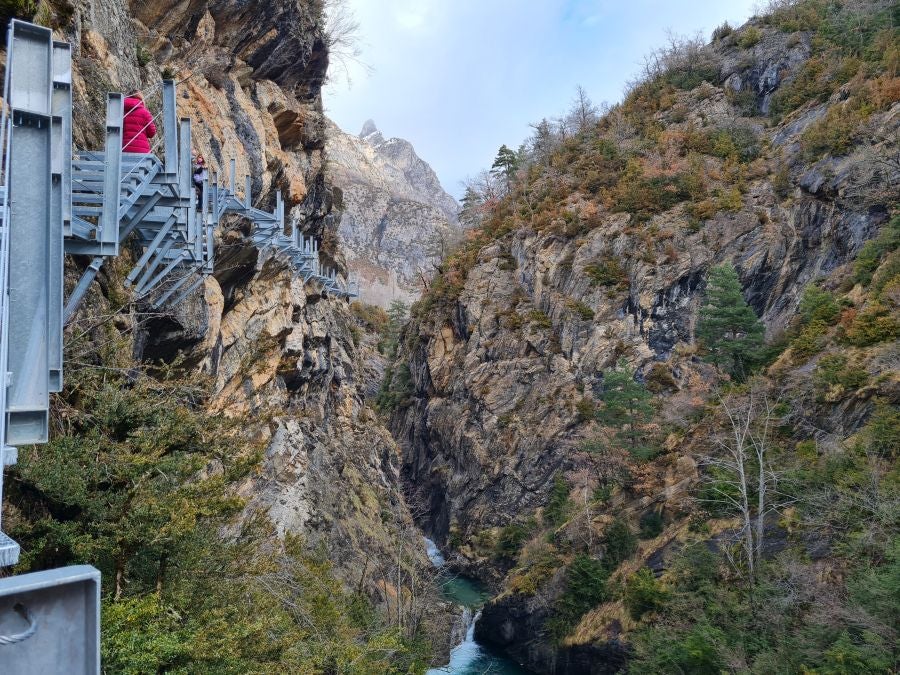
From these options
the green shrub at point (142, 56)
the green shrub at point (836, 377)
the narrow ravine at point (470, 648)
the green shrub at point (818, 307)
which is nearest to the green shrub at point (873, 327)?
the green shrub at point (836, 377)

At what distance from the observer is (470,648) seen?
98.6ft

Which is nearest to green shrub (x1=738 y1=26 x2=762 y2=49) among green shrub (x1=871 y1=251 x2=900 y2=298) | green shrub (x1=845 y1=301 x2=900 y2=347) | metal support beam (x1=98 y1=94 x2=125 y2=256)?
green shrub (x1=871 y1=251 x2=900 y2=298)

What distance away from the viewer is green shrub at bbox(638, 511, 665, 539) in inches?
945

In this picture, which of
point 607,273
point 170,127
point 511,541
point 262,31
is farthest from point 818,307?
point 170,127

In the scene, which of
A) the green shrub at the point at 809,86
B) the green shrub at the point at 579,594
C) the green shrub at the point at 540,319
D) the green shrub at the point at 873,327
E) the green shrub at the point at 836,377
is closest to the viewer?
the green shrub at the point at 836,377

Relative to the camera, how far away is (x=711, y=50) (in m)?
50.6

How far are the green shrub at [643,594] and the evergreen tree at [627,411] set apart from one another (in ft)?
24.3

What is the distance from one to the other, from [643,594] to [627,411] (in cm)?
1078

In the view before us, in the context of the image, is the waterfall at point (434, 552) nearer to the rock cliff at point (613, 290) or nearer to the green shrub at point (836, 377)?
the rock cliff at point (613, 290)

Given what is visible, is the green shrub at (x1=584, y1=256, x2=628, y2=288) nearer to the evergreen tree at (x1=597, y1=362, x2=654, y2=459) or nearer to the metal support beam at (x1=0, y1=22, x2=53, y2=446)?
the evergreen tree at (x1=597, y1=362, x2=654, y2=459)

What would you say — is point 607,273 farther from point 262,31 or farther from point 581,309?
point 262,31

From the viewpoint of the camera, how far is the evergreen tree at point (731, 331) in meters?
Result: 26.9

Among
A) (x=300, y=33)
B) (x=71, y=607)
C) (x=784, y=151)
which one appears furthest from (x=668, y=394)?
(x=71, y=607)

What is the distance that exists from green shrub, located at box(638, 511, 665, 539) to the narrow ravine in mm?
8372
